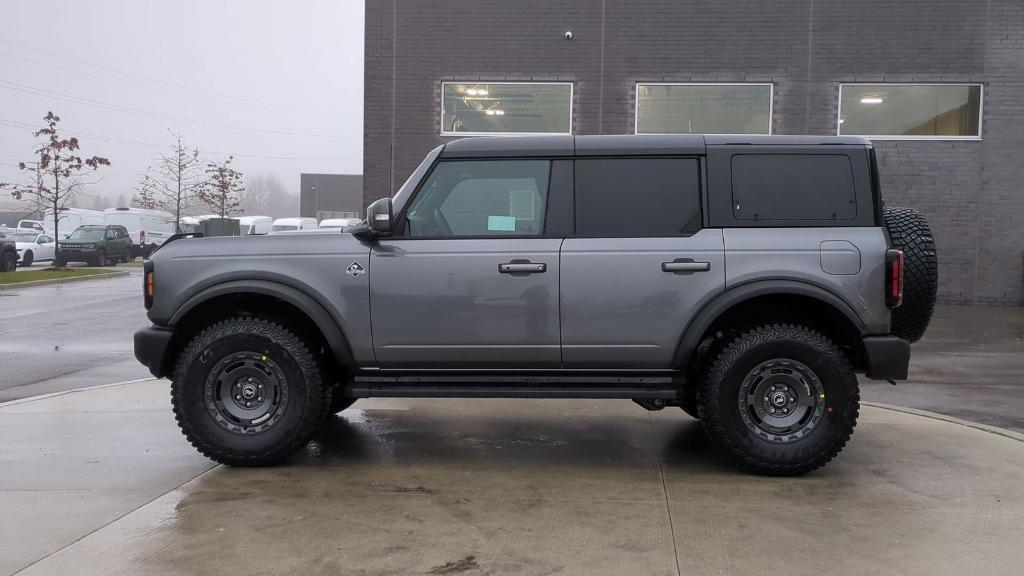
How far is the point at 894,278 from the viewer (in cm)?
516

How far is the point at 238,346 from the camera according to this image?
5.40 metres

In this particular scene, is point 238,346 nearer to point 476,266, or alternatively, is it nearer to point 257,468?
point 257,468

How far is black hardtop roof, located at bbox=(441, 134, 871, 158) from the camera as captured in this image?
5.54 metres

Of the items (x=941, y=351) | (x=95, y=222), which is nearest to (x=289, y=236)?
(x=941, y=351)

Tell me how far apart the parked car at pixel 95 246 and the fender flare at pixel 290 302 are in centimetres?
2981

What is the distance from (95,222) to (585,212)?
4283cm

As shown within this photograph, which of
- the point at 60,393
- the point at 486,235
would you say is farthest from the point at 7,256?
the point at 486,235

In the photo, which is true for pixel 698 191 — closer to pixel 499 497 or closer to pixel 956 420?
pixel 499 497

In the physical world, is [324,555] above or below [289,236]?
below

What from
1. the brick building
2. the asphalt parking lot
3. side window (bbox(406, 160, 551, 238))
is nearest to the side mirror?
side window (bbox(406, 160, 551, 238))

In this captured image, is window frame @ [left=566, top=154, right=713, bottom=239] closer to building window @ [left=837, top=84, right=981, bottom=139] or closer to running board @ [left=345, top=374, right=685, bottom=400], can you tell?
running board @ [left=345, top=374, right=685, bottom=400]

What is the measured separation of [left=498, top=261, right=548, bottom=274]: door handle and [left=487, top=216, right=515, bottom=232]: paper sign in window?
0.90 ft

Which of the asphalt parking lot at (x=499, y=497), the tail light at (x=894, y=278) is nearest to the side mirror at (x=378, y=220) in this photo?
the asphalt parking lot at (x=499, y=497)

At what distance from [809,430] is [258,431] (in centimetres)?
342
